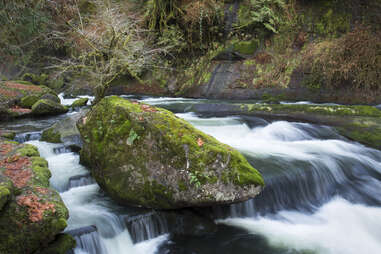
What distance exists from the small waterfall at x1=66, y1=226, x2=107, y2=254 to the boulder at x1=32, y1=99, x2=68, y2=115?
8461mm

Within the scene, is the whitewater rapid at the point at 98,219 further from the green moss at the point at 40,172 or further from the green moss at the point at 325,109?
the green moss at the point at 325,109

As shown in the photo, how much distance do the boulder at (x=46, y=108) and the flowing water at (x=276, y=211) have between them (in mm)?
4566

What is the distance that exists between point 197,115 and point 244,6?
325 inches

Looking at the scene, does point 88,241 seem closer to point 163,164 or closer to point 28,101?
point 163,164

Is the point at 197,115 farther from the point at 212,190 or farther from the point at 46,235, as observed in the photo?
the point at 46,235

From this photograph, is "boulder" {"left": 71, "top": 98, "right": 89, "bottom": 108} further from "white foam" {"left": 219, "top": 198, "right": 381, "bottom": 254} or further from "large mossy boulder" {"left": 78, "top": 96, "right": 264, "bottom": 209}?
"white foam" {"left": 219, "top": 198, "right": 381, "bottom": 254}

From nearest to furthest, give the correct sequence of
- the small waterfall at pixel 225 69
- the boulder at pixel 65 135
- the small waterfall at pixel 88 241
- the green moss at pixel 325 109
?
the small waterfall at pixel 88 241 < the boulder at pixel 65 135 < the green moss at pixel 325 109 < the small waterfall at pixel 225 69

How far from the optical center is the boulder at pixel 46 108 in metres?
10.3

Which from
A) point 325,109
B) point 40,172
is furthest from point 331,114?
point 40,172

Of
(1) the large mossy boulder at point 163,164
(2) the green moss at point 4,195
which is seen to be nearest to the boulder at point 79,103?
(1) the large mossy boulder at point 163,164

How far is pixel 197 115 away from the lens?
29.8 feet

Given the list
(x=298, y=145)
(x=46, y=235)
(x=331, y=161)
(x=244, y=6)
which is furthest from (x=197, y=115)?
(x=244, y=6)

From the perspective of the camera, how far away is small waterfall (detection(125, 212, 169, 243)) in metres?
3.70

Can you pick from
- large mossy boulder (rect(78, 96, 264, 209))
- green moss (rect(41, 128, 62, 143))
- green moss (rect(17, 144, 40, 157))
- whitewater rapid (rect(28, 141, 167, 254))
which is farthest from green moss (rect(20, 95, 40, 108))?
large mossy boulder (rect(78, 96, 264, 209))
